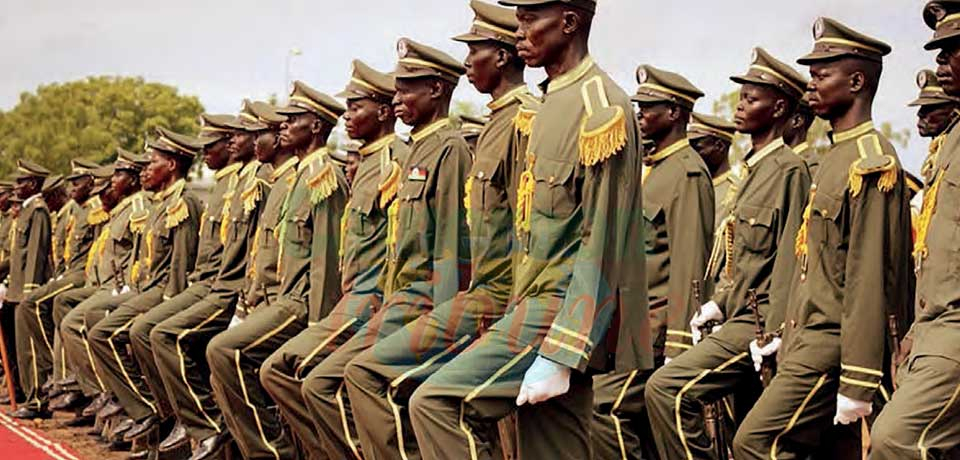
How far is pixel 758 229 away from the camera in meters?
7.51

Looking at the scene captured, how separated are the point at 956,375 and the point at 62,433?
9.39 metres

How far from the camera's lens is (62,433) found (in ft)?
42.6

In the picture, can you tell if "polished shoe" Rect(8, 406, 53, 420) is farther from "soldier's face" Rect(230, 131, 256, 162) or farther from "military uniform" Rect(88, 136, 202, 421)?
"soldier's face" Rect(230, 131, 256, 162)

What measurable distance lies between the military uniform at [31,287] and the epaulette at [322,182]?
631 centimetres

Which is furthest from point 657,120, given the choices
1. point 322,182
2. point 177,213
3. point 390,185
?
point 177,213

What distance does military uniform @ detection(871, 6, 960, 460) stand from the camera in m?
5.37

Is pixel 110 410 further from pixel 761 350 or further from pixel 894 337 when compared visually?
pixel 894 337

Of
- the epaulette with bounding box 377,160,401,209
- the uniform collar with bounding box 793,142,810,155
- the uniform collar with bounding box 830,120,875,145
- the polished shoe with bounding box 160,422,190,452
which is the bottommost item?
the polished shoe with bounding box 160,422,190,452

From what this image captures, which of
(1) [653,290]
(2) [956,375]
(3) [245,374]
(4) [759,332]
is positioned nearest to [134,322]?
(3) [245,374]

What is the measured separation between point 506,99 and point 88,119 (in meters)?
45.2

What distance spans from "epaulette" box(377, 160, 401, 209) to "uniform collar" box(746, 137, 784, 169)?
1893 millimetres

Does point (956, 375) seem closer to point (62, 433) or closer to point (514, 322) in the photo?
point (514, 322)

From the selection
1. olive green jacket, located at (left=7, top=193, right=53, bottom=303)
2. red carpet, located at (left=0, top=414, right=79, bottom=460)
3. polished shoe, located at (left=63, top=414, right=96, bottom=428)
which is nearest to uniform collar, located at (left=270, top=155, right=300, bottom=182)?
red carpet, located at (left=0, top=414, right=79, bottom=460)

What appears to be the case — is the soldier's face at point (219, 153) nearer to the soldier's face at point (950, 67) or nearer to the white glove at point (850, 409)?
the white glove at point (850, 409)
